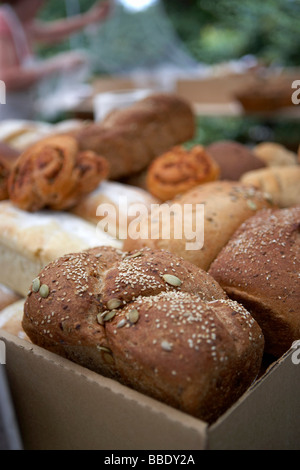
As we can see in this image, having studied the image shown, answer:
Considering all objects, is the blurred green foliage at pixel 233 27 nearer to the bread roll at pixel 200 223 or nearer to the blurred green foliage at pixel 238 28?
the blurred green foliage at pixel 238 28

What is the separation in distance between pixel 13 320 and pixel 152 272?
541mm

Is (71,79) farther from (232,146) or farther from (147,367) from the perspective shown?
(147,367)

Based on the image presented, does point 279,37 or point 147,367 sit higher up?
point 147,367

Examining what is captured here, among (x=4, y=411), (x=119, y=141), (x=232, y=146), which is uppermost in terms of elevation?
(x=119, y=141)

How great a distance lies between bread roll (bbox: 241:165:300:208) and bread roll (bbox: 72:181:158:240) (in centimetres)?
39

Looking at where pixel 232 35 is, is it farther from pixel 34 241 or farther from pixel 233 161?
pixel 34 241

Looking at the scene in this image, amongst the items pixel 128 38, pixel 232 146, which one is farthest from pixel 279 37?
pixel 232 146

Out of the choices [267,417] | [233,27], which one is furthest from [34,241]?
[233,27]

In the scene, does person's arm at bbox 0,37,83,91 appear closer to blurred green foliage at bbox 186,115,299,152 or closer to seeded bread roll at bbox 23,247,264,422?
seeded bread roll at bbox 23,247,264,422

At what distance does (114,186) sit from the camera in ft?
5.76

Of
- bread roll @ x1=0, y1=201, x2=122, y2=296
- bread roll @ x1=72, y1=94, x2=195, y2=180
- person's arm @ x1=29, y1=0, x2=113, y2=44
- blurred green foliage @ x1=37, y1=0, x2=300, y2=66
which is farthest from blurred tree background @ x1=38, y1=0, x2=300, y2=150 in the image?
bread roll @ x1=0, y1=201, x2=122, y2=296

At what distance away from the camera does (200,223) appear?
50.1 inches

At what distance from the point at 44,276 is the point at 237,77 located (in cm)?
431

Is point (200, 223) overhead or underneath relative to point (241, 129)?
overhead
